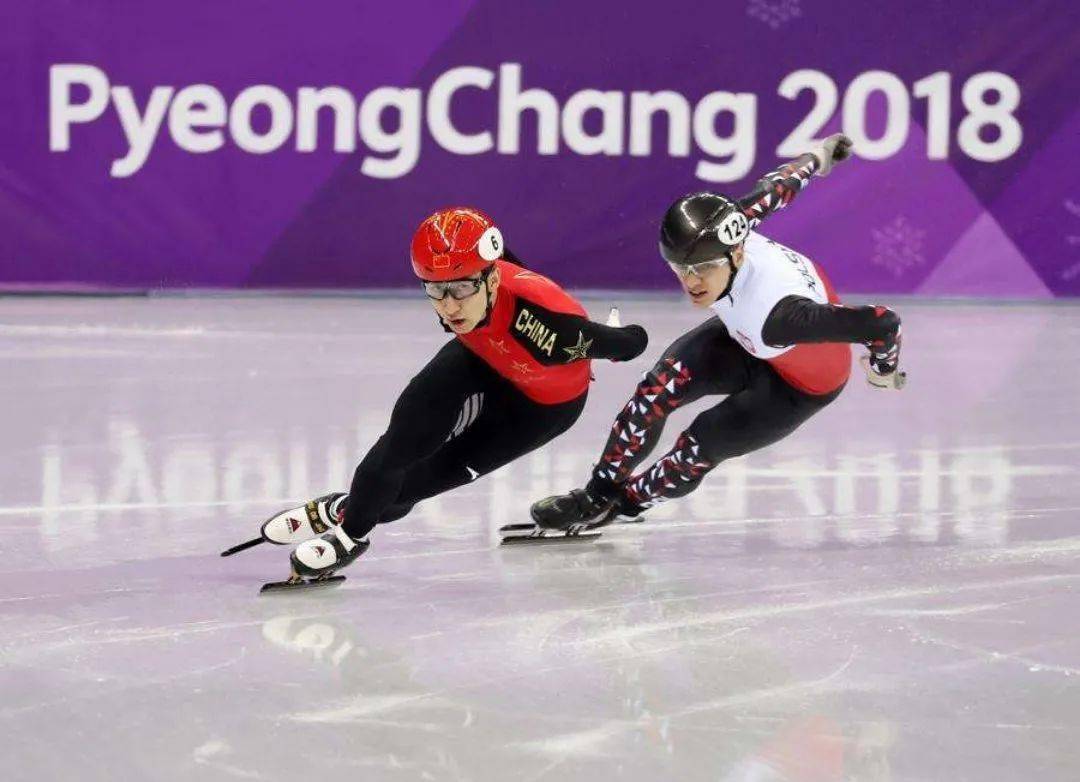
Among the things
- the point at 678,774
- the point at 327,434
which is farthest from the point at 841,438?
the point at 678,774

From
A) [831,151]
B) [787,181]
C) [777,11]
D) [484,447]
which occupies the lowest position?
[484,447]

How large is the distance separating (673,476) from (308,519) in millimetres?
1003

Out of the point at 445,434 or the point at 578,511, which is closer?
the point at 445,434

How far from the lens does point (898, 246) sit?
9.72 metres

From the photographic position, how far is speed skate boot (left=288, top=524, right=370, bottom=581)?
3.96m

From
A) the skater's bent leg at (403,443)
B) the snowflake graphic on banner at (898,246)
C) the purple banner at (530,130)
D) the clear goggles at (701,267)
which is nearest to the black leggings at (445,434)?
the skater's bent leg at (403,443)

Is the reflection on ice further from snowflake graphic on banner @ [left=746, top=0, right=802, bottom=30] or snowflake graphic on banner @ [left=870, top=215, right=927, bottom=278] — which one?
snowflake graphic on banner @ [left=746, top=0, right=802, bottom=30]

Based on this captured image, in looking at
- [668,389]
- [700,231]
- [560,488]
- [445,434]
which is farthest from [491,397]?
[560,488]

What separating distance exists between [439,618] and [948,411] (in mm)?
3291

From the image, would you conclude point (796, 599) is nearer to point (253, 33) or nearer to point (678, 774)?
point (678, 774)

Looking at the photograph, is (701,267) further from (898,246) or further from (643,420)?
(898,246)

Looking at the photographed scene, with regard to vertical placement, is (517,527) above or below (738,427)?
below

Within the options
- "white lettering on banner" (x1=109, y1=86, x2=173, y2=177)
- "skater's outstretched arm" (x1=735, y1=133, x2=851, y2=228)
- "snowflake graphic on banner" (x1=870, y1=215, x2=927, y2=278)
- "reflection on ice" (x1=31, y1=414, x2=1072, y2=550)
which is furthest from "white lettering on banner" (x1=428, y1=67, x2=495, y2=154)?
"skater's outstretched arm" (x1=735, y1=133, x2=851, y2=228)

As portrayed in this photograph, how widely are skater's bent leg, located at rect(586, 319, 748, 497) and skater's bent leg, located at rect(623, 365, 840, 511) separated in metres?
0.07
